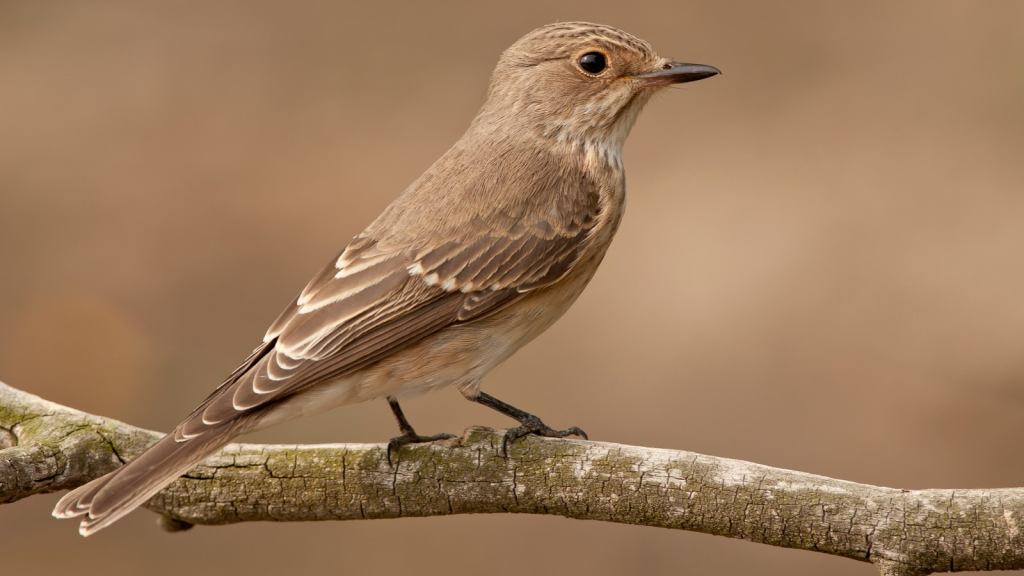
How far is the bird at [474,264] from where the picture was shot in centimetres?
401

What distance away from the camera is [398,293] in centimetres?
421

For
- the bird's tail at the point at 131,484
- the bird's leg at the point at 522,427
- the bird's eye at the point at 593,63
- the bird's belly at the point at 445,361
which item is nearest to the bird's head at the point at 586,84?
the bird's eye at the point at 593,63

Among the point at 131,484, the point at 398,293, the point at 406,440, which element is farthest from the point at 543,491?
the point at 131,484

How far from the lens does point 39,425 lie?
13.1 ft

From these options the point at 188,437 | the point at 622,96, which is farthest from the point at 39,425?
the point at 622,96

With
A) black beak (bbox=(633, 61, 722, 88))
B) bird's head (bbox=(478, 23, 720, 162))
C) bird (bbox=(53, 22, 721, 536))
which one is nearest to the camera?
bird (bbox=(53, 22, 721, 536))

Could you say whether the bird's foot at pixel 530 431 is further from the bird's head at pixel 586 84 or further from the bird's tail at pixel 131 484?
the bird's head at pixel 586 84

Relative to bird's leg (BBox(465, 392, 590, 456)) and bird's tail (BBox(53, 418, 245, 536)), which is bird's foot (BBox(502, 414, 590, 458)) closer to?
bird's leg (BBox(465, 392, 590, 456))

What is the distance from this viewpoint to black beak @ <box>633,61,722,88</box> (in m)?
4.56

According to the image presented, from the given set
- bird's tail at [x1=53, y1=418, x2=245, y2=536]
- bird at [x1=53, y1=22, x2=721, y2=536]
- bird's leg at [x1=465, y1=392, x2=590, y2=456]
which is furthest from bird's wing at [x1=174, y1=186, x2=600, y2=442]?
bird's leg at [x1=465, y1=392, x2=590, y2=456]

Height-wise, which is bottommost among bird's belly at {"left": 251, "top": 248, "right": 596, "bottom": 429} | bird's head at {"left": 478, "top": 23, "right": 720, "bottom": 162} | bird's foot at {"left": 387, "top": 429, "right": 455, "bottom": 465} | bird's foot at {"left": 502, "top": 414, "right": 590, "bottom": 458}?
bird's foot at {"left": 387, "top": 429, "right": 455, "bottom": 465}

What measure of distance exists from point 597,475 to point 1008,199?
6.52m

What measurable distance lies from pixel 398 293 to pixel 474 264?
34 centimetres

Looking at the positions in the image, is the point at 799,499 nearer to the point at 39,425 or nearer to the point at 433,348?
the point at 433,348
